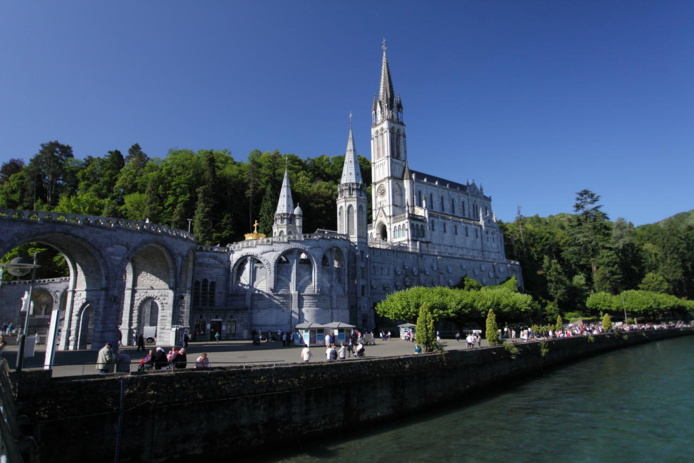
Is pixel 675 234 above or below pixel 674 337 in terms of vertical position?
above

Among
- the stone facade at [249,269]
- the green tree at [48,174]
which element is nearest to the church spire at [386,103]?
the stone facade at [249,269]

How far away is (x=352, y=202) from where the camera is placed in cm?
4856

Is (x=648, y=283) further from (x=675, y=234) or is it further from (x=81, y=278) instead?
(x=81, y=278)

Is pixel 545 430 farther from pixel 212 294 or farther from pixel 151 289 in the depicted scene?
pixel 212 294

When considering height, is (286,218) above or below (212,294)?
above

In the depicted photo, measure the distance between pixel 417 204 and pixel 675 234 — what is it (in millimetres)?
46798

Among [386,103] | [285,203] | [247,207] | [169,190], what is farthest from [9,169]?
[386,103]

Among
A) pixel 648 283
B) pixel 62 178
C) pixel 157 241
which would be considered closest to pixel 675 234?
pixel 648 283

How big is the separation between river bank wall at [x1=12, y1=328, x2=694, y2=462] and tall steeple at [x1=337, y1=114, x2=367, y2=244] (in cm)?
2861

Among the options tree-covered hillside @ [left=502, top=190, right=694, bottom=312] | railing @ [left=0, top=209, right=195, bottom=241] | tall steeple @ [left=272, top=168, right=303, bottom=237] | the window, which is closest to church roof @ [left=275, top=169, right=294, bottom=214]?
tall steeple @ [left=272, top=168, right=303, bottom=237]

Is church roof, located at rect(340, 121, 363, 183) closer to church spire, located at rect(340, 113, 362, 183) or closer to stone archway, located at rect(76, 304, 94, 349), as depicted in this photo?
church spire, located at rect(340, 113, 362, 183)

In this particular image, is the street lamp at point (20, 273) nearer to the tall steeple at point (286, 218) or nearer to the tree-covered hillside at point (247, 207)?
the tall steeple at point (286, 218)

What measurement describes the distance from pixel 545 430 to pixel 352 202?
115 feet

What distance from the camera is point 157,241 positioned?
29.7 meters
